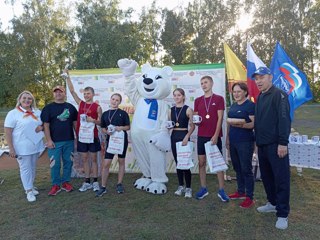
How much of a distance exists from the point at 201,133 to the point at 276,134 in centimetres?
122

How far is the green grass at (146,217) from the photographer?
11.2 ft

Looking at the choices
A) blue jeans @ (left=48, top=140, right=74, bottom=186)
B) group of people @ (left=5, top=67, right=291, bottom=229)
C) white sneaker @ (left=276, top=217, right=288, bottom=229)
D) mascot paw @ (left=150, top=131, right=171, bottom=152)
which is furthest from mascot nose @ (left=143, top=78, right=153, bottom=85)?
white sneaker @ (left=276, top=217, right=288, bottom=229)

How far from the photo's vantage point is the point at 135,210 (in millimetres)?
4156

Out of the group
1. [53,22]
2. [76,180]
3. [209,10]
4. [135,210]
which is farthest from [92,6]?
[135,210]

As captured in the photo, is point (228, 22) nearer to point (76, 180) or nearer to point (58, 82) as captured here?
point (58, 82)

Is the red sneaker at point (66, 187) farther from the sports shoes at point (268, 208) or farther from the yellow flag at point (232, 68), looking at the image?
the yellow flag at point (232, 68)

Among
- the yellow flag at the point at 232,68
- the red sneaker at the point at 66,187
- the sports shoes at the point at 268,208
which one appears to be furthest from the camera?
the yellow flag at the point at 232,68

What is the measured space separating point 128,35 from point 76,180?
73.3 feet

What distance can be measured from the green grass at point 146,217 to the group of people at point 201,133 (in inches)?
7.9

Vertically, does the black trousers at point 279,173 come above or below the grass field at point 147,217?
above

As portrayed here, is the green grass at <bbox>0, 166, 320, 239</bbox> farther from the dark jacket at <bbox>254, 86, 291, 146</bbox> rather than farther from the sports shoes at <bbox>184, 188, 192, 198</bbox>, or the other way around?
the dark jacket at <bbox>254, 86, 291, 146</bbox>

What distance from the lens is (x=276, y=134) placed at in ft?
11.1

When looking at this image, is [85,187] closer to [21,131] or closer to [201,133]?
[21,131]

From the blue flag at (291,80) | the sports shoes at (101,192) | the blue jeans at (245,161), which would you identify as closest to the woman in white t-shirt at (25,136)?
the sports shoes at (101,192)
